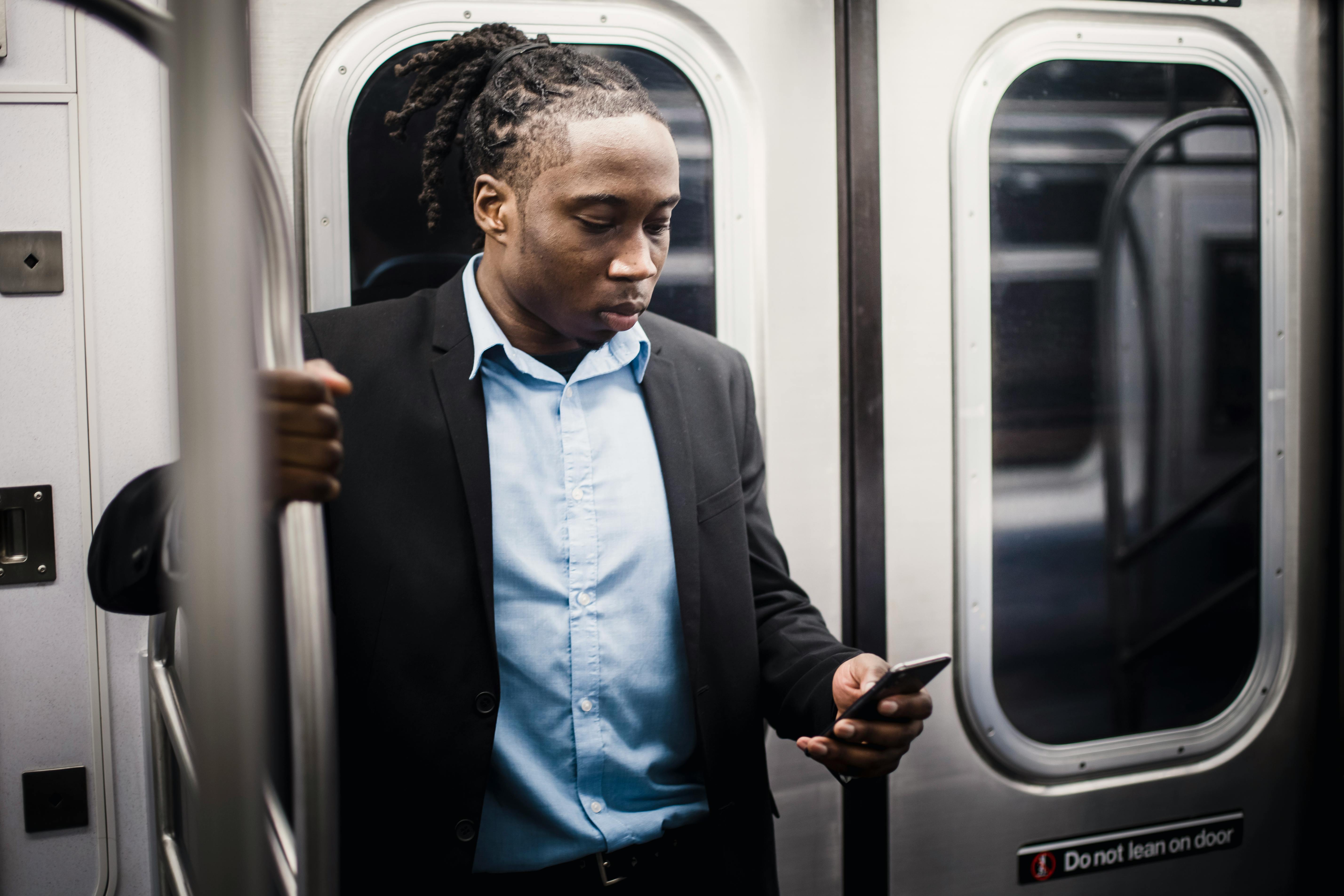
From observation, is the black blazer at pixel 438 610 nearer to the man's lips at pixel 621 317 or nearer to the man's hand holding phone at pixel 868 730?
the man's hand holding phone at pixel 868 730

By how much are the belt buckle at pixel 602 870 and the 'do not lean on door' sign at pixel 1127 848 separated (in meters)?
1.20

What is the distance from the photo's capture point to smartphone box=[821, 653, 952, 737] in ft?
4.20

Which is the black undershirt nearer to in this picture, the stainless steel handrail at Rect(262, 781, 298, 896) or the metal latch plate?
the stainless steel handrail at Rect(262, 781, 298, 896)

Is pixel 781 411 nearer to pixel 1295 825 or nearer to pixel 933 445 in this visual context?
pixel 933 445

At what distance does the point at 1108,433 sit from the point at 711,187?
1.11 meters

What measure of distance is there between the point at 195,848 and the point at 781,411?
1.45m

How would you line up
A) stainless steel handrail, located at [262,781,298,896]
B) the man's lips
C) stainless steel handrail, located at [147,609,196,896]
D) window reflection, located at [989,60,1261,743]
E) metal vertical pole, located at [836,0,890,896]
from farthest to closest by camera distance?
1. window reflection, located at [989,60,1261,743]
2. metal vertical pole, located at [836,0,890,896]
3. stainless steel handrail, located at [147,609,196,896]
4. the man's lips
5. stainless steel handrail, located at [262,781,298,896]

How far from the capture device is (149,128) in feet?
5.30

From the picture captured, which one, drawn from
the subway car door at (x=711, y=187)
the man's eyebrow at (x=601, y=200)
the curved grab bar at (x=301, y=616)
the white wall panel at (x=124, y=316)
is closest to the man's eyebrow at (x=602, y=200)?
the man's eyebrow at (x=601, y=200)

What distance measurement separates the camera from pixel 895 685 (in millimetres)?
1321

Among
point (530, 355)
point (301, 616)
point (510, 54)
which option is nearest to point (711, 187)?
point (510, 54)

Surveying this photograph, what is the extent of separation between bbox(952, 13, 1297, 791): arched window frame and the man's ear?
1046mm

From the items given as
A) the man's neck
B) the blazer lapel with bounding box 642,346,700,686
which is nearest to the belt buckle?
the blazer lapel with bounding box 642,346,700,686

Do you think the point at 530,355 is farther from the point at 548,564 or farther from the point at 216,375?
the point at 216,375
